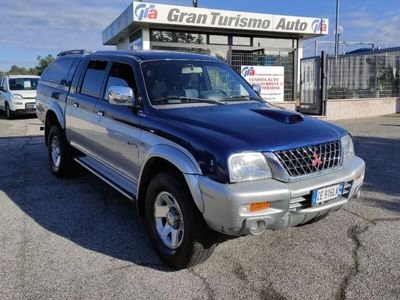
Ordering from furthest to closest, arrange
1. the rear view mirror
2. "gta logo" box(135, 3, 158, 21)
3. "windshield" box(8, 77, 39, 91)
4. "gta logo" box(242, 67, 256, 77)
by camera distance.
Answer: "windshield" box(8, 77, 39, 91) → "gta logo" box(242, 67, 256, 77) → "gta logo" box(135, 3, 158, 21) → the rear view mirror

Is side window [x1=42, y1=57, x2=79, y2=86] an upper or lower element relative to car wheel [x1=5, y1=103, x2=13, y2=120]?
upper

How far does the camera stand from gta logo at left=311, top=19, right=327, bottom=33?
1759 centimetres

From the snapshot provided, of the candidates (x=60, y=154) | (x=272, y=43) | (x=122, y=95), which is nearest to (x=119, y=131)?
(x=122, y=95)

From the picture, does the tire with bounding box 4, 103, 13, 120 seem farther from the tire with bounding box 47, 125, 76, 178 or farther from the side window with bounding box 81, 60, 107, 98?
the side window with bounding box 81, 60, 107, 98

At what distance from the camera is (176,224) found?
12.7 feet

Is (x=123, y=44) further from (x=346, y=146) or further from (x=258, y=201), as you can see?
(x=258, y=201)

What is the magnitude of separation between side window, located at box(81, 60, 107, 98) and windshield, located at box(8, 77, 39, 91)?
13066 millimetres

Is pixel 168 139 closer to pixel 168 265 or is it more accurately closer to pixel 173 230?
pixel 173 230

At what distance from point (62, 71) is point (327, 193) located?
4.97 meters

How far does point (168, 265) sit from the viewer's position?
3891mm

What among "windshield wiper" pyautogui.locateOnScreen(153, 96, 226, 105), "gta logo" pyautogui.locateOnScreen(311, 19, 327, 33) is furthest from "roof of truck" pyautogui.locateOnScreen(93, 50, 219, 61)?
"gta logo" pyautogui.locateOnScreen(311, 19, 327, 33)

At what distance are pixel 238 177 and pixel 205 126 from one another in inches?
25.3

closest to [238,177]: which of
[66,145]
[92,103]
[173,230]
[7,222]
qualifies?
[173,230]

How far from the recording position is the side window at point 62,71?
6.50m
